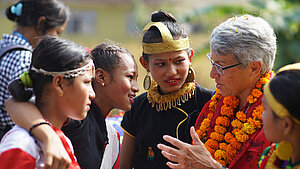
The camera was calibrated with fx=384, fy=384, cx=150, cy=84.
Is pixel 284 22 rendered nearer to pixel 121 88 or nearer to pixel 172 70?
pixel 172 70

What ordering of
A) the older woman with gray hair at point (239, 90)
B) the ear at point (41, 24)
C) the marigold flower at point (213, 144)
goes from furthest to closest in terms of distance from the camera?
the ear at point (41, 24)
the marigold flower at point (213, 144)
the older woman with gray hair at point (239, 90)

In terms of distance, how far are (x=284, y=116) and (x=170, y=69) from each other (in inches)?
51.5

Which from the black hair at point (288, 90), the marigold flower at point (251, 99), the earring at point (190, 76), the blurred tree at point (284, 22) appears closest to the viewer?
the black hair at point (288, 90)

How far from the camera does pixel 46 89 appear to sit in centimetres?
255

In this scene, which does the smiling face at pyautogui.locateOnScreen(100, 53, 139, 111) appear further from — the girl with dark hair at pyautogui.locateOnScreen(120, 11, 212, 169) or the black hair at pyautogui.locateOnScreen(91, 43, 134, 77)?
the girl with dark hair at pyautogui.locateOnScreen(120, 11, 212, 169)

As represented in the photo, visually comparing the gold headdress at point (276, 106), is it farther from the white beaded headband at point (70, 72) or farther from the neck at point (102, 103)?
the neck at point (102, 103)

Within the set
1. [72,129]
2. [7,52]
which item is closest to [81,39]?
[7,52]

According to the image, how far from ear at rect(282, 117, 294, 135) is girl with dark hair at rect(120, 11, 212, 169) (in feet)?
3.89

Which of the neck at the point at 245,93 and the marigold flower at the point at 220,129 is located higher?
the neck at the point at 245,93

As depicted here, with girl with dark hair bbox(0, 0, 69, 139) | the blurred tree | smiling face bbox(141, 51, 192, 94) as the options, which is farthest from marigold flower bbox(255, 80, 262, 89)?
the blurred tree

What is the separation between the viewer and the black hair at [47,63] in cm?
252

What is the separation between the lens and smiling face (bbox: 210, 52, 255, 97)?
287 centimetres

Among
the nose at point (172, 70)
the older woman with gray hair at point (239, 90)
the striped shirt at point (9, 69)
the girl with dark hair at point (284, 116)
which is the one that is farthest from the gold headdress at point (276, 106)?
the striped shirt at point (9, 69)

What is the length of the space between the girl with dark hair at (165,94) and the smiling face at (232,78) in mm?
400
